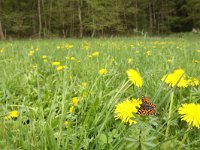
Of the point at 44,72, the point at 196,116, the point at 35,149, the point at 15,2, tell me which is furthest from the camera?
the point at 15,2

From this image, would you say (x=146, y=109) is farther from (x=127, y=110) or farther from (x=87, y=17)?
(x=87, y=17)

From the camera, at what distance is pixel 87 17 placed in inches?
1000

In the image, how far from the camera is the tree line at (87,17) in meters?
24.0

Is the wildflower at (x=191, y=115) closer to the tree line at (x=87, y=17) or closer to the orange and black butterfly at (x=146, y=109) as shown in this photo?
the orange and black butterfly at (x=146, y=109)

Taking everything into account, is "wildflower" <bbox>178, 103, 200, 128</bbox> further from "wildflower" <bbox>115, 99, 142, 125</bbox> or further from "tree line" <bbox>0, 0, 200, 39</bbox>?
"tree line" <bbox>0, 0, 200, 39</bbox>

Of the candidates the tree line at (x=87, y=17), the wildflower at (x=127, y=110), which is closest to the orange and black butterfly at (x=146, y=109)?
the wildflower at (x=127, y=110)

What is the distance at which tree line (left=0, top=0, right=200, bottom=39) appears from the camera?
24.0m

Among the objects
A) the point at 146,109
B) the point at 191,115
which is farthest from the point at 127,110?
the point at 191,115

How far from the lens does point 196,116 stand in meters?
0.74

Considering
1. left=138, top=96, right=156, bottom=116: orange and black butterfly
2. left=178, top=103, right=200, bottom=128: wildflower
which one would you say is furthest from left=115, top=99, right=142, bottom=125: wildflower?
left=178, top=103, right=200, bottom=128: wildflower

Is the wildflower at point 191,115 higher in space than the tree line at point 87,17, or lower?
lower

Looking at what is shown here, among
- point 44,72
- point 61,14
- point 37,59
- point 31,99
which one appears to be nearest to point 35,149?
point 31,99

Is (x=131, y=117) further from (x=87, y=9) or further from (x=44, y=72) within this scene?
(x=87, y=9)

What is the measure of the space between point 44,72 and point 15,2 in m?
29.3
